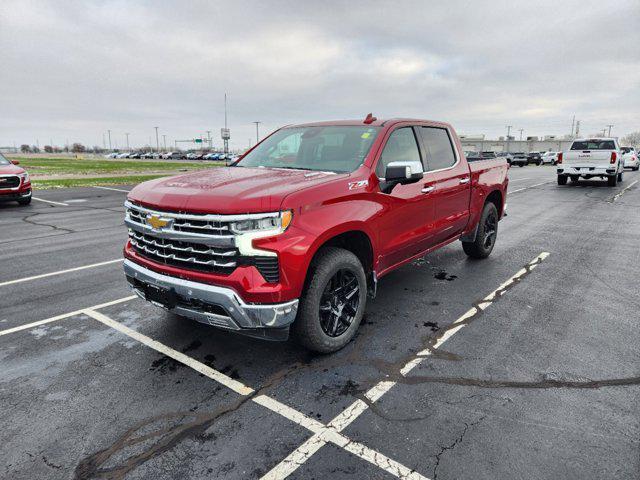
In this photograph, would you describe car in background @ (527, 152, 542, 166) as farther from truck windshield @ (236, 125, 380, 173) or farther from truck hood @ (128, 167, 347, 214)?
truck hood @ (128, 167, 347, 214)

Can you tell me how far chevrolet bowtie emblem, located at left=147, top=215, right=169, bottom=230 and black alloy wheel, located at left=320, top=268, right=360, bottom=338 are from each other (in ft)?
4.39

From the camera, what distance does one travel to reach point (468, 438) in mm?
2605

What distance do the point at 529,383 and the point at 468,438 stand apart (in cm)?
90

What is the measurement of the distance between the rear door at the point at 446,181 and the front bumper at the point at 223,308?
250 cm

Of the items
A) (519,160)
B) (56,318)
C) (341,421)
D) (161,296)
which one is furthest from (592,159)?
(519,160)

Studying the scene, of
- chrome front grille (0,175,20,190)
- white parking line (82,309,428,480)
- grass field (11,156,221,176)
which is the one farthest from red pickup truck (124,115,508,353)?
grass field (11,156,221,176)

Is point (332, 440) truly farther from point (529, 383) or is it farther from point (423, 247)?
point (423, 247)

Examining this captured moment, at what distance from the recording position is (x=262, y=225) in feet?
9.75

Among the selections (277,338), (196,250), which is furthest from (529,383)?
(196,250)

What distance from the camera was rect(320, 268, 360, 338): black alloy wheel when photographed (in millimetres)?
3531

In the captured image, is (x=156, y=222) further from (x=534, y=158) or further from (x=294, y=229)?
(x=534, y=158)

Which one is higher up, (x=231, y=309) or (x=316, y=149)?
(x=316, y=149)

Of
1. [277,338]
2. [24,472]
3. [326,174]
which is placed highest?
[326,174]

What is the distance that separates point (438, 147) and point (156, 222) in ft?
11.3
